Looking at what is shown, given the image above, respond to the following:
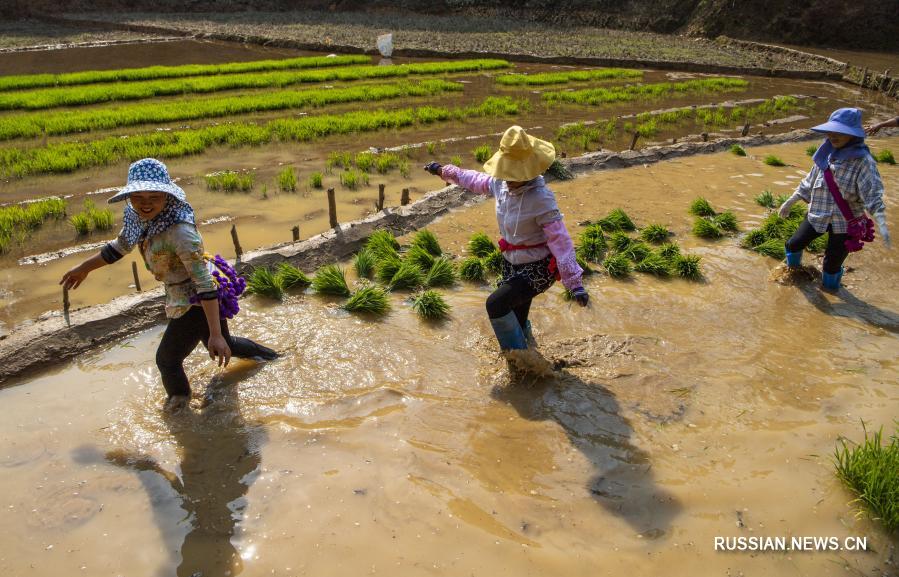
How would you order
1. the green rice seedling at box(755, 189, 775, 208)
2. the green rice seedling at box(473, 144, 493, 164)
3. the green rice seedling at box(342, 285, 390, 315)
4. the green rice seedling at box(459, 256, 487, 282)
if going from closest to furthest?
1. the green rice seedling at box(342, 285, 390, 315)
2. the green rice seedling at box(459, 256, 487, 282)
3. the green rice seedling at box(755, 189, 775, 208)
4. the green rice seedling at box(473, 144, 493, 164)

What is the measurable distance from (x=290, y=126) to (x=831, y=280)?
7.98 metres

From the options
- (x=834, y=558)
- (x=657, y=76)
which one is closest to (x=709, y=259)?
(x=834, y=558)

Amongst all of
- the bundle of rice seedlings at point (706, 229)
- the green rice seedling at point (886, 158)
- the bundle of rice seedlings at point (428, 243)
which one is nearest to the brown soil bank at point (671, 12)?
the green rice seedling at point (886, 158)

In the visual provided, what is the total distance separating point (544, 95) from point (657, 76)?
5.80m

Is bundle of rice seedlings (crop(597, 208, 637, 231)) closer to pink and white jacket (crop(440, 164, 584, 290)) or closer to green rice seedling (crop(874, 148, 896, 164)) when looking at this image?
pink and white jacket (crop(440, 164, 584, 290))

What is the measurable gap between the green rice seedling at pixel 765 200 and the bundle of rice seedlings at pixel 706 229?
1.25 metres

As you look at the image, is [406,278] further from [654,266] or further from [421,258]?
[654,266]

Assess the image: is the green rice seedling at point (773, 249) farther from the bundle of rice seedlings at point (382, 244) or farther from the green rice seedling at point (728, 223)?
the bundle of rice seedlings at point (382, 244)

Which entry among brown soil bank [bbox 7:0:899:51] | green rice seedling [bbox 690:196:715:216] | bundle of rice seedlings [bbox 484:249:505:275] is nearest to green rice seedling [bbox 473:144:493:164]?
green rice seedling [bbox 690:196:715:216]

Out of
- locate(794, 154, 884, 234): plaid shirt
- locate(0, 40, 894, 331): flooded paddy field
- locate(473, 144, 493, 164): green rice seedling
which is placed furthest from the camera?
locate(473, 144, 493, 164): green rice seedling

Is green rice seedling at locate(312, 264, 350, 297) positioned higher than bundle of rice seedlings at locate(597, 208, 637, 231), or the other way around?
bundle of rice seedlings at locate(597, 208, 637, 231)

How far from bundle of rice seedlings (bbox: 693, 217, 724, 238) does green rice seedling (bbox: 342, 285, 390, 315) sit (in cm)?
328

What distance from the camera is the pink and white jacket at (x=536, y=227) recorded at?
306 centimetres

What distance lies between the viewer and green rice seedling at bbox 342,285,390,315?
432 centimetres
